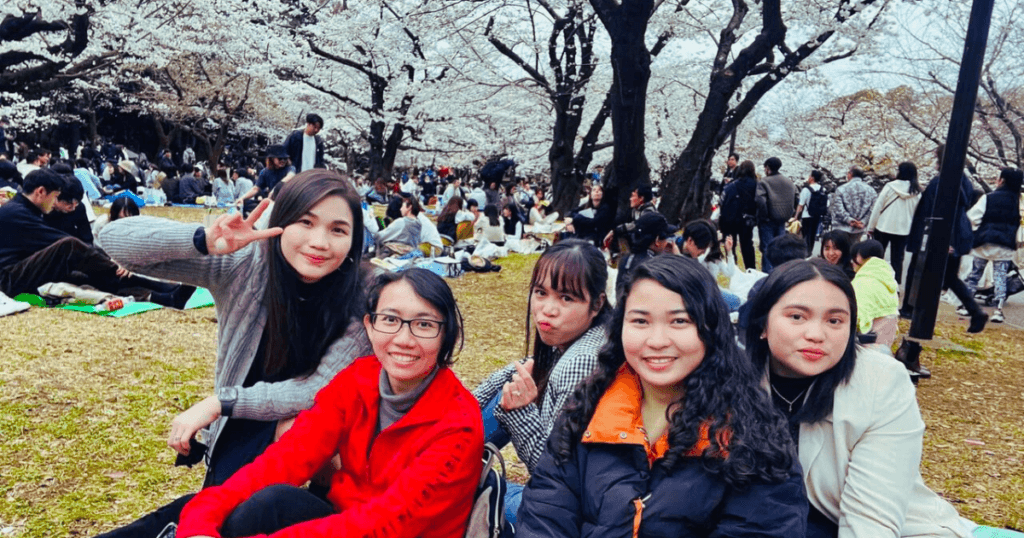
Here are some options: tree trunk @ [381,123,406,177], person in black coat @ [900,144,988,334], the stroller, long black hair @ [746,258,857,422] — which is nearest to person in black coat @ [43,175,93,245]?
long black hair @ [746,258,857,422]

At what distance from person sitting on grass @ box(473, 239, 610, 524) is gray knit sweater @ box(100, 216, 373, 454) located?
52 centimetres

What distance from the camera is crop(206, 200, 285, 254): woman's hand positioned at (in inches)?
86.8

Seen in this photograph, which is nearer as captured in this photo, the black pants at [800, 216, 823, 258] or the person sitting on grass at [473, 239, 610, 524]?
the person sitting on grass at [473, 239, 610, 524]

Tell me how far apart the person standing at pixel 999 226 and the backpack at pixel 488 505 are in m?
7.78

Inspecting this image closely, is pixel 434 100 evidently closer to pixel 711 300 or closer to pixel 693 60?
pixel 693 60

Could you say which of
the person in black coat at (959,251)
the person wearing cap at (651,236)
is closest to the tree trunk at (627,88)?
the person wearing cap at (651,236)

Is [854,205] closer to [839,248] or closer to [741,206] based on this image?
[741,206]

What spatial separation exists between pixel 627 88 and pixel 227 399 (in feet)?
18.6

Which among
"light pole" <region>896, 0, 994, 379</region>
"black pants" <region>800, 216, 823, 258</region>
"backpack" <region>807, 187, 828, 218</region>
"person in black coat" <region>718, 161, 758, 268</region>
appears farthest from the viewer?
"black pants" <region>800, 216, 823, 258</region>

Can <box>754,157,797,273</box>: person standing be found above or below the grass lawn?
above

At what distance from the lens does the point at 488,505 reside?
199 centimetres

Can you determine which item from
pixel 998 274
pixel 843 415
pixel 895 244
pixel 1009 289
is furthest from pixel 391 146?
pixel 843 415

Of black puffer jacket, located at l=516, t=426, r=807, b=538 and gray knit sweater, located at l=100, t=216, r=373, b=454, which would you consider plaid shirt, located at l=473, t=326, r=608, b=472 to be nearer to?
black puffer jacket, located at l=516, t=426, r=807, b=538

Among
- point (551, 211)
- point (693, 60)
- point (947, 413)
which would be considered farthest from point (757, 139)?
point (947, 413)
